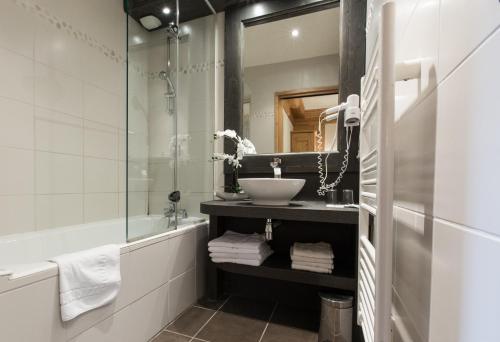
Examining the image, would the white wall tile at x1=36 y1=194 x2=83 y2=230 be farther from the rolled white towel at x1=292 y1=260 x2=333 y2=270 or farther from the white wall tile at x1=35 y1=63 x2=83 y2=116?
the rolled white towel at x1=292 y1=260 x2=333 y2=270

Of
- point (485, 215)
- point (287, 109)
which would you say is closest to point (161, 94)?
point (287, 109)

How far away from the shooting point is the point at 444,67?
47cm

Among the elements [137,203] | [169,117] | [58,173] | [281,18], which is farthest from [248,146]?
[58,173]

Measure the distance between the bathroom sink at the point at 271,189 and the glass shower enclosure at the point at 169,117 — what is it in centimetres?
61

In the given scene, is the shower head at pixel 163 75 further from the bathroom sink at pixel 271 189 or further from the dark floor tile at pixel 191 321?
the dark floor tile at pixel 191 321

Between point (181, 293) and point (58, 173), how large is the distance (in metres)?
1.16

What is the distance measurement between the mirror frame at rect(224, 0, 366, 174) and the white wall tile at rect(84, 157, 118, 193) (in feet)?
3.13

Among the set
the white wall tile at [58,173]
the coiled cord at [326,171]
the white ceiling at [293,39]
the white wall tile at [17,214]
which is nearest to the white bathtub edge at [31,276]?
the white wall tile at [17,214]

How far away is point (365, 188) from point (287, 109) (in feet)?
3.10

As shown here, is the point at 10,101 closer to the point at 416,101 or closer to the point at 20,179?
the point at 20,179

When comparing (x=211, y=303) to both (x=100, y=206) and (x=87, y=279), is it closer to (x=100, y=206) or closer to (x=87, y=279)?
(x=87, y=279)

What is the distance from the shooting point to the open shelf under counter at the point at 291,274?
1208 millimetres

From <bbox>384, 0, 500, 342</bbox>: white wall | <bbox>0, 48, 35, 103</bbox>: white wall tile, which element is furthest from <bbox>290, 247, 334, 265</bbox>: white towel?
<bbox>0, 48, 35, 103</bbox>: white wall tile

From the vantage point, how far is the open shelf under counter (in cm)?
121
